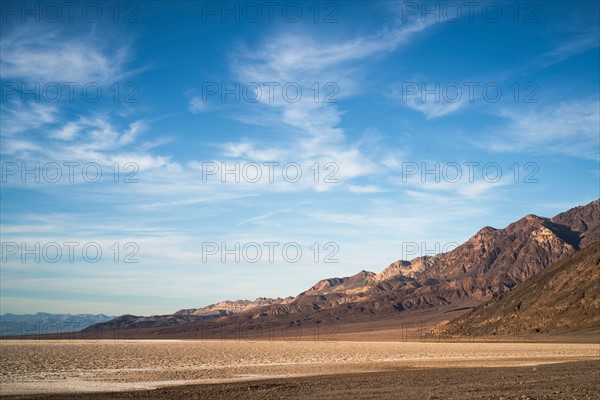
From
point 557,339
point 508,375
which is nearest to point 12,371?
point 508,375

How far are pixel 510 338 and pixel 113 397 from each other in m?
94.2

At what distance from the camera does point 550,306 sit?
367 feet

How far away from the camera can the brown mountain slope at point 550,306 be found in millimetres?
102188

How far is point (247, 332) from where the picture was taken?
19762cm

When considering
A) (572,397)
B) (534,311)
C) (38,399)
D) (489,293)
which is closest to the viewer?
(572,397)

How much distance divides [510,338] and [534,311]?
48.0 feet

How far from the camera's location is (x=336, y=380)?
28406 mm

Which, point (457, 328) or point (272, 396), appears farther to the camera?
point (457, 328)

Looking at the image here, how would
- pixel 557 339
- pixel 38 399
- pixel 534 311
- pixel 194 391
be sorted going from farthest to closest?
pixel 534 311
pixel 557 339
pixel 194 391
pixel 38 399

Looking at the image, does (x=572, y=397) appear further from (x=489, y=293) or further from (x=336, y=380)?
(x=489, y=293)

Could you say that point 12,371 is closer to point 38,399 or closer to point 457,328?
point 38,399

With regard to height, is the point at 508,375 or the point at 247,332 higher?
the point at 508,375

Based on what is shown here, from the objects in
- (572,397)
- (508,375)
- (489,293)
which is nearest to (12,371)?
(508,375)

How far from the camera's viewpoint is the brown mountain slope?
102188 millimetres
